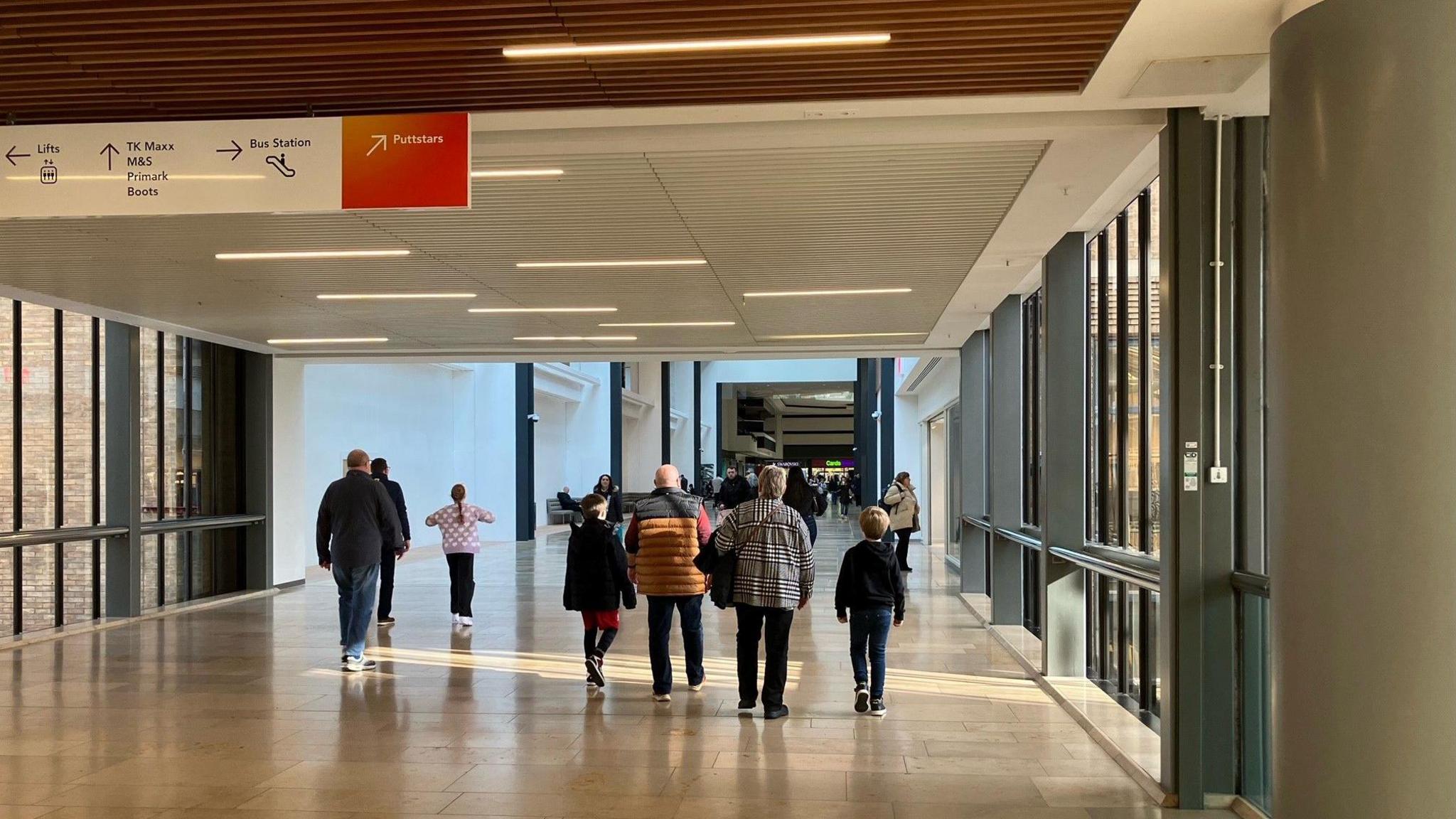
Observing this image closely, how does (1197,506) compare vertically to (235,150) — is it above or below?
below

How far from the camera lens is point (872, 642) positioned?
7293 mm

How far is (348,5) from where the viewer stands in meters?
4.36

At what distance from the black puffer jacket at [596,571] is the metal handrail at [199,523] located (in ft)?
24.6

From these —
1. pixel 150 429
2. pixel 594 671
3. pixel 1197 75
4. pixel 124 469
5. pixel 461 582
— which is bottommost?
pixel 594 671

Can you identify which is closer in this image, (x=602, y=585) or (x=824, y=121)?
(x=824, y=121)

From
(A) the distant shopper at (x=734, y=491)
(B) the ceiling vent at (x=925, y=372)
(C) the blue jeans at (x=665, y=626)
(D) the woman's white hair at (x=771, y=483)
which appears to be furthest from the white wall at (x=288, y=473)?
(D) the woman's white hair at (x=771, y=483)

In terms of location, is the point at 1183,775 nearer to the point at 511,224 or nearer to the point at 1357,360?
the point at 1357,360

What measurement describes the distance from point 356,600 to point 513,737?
2.83 metres

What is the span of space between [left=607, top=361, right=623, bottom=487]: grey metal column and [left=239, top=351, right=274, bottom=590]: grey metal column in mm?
19595

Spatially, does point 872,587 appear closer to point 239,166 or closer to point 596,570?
point 596,570

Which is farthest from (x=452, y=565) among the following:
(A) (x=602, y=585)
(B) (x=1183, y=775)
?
(B) (x=1183, y=775)

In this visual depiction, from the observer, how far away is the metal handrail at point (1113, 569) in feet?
20.3

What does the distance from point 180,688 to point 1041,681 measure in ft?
20.4

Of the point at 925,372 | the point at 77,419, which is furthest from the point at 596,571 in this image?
the point at 925,372
